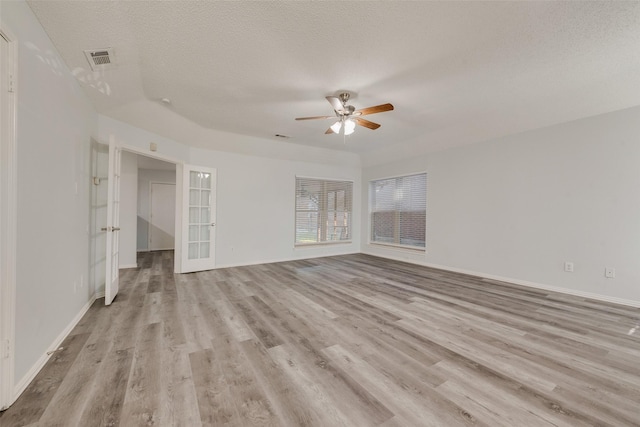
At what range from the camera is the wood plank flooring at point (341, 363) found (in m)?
1.46

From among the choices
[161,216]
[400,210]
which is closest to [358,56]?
[400,210]

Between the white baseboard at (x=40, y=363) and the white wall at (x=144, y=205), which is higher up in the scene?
the white wall at (x=144, y=205)

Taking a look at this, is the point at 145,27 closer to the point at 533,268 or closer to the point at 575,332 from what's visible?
the point at 575,332

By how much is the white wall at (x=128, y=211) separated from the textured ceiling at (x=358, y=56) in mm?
1858

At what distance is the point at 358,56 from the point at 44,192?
284 centimetres

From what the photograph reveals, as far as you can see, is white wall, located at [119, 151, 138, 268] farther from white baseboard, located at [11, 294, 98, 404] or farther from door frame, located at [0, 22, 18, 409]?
door frame, located at [0, 22, 18, 409]

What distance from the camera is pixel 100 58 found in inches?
89.9

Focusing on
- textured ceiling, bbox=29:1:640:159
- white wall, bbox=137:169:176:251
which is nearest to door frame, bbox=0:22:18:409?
textured ceiling, bbox=29:1:640:159

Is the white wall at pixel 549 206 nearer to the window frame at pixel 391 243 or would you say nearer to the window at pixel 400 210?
the window frame at pixel 391 243

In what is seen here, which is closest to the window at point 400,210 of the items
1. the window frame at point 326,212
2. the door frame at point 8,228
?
the window frame at point 326,212

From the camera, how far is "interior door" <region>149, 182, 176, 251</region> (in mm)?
7469

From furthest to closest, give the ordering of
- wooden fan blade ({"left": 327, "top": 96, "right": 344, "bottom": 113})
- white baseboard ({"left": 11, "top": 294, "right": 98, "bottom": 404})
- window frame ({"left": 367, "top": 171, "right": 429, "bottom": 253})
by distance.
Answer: window frame ({"left": 367, "top": 171, "right": 429, "bottom": 253}), wooden fan blade ({"left": 327, "top": 96, "right": 344, "bottom": 113}), white baseboard ({"left": 11, "top": 294, "right": 98, "bottom": 404})

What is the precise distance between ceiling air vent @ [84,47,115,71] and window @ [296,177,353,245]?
4180 millimetres

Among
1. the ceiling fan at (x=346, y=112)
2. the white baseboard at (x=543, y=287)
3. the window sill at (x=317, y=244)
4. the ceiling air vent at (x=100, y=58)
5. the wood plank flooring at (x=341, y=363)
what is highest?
the ceiling air vent at (x=100, y=58)
